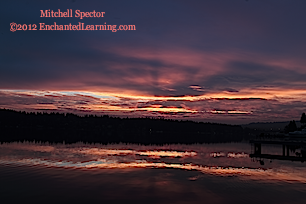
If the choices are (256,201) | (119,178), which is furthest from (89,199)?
(256,201)

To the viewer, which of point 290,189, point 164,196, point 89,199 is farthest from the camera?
point 290,189

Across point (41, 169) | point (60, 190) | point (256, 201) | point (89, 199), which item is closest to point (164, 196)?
point (89, 199)

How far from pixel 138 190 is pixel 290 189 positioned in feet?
44.9

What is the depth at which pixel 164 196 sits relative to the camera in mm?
20875

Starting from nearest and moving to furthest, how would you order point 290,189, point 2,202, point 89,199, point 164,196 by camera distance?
point 2,202
point 89,199
point 164,196
point 290,189

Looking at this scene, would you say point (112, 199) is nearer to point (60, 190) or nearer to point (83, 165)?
point (60, 190)

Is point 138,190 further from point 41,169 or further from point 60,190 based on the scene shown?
point 41,169

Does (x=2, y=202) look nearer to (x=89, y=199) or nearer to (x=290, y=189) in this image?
(x=89, y=199)

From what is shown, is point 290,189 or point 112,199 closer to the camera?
point 112,199

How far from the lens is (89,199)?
19.5 meters

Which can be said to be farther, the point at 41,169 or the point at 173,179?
the point at 41,169

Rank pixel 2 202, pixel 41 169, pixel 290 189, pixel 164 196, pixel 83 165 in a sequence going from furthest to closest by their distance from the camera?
pixel 83 165
pixel 41 169
pixel 290 189
pixel 164 196
pixel 2 202

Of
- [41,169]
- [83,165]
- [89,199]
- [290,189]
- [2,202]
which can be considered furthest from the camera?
[83,165]

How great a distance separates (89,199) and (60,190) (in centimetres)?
357
